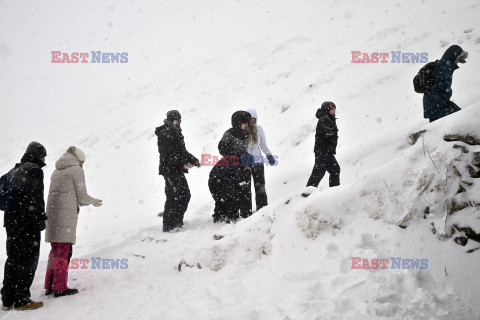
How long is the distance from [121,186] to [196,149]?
3954 millimetres

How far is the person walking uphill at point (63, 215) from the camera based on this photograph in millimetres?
4207

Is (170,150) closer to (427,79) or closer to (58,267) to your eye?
(58,267)

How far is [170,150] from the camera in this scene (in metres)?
5.93

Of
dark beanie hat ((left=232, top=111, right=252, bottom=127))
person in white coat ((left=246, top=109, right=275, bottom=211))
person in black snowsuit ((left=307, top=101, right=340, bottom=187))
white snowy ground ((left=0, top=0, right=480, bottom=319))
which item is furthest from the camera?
person in white coat ((left=246, top=109, right=275, bottom=211))

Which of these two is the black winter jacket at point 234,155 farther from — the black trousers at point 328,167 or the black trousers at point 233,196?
the black trousers at point 328,167

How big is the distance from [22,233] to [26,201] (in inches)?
15.8

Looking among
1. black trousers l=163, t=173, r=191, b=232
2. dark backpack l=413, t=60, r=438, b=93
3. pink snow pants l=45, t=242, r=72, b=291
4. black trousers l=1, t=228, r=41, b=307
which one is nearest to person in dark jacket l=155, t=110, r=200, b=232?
black trousers l=163, t=173, r=191, b=232

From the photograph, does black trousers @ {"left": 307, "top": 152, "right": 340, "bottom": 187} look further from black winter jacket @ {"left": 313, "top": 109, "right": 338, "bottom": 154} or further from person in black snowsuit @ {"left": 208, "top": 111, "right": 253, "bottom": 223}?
person in black snowsuit @ {"left": 208, "top": 111, "right": 253, "bottom": 223}

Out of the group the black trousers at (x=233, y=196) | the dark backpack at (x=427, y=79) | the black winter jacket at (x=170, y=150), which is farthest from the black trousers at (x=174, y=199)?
the dark backpack at (x=427, y=79)

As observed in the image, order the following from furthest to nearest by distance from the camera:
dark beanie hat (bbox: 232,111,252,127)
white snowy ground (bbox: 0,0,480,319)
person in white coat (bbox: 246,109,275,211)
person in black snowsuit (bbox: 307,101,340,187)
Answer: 1. person in white coat (bbox: 246,109,275,211)
2. person in black snowsuit (bbox: 307,101,340,187)
3. dark beanie hat (bbox: 232,111,252,127)
4. white snowy ground (bbox: 0,0,480,319)

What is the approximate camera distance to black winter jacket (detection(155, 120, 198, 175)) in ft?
19.4

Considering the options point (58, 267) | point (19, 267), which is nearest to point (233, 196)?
point (58, 267)

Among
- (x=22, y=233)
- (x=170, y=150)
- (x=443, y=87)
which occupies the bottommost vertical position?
(x=22, y=233)

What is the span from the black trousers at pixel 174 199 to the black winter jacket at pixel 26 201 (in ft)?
7.45
